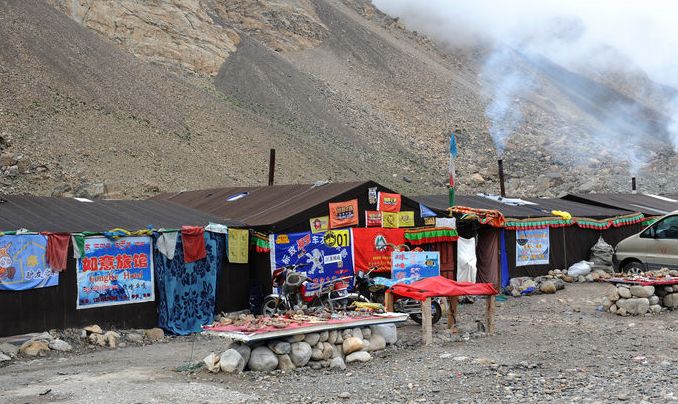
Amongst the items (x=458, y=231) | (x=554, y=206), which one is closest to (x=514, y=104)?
(x=554, y=206)

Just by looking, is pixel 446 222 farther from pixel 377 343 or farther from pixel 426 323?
pixel 377 343

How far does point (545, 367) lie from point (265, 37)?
58355 millimetres

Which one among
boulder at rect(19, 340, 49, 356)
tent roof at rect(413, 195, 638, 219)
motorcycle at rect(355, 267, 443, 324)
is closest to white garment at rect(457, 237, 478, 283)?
tent roof at rect(413, 195, 638, 219)

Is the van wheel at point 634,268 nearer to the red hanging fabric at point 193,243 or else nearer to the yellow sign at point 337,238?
the yellow sign at point 337,238

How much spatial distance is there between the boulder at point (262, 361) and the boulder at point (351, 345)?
109cm

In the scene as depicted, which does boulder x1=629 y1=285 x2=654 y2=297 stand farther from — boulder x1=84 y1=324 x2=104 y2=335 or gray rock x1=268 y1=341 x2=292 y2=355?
boulder x1=84 y1=324 x2=104 y2=335

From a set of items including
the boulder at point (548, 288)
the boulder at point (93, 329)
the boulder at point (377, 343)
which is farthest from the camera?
the boulder at point (548, 288)

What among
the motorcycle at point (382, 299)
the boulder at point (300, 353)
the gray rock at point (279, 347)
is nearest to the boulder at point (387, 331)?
the boulder at point (300, 353)

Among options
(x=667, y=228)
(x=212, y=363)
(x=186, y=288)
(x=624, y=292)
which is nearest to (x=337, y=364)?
(x=212, y=363)

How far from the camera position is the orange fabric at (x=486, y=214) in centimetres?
1720

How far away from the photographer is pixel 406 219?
54.3 feet

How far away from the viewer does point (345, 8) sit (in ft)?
252

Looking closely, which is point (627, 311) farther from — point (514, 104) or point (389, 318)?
point (514, 104)

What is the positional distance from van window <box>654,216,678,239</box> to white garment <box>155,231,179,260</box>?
10.8 metres
